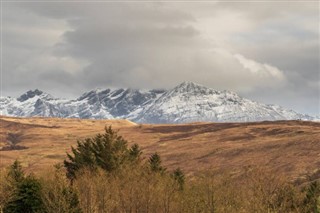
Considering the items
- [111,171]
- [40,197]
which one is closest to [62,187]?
[40,197]

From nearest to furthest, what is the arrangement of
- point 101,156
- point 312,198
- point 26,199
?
point 26,199
point 312,198
point 101,156

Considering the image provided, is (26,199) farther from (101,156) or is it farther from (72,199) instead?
(101,156)

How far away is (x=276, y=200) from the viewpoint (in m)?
83.9

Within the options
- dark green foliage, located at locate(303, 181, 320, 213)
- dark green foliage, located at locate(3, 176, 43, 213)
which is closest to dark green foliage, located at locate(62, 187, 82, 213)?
dark green foliage, located at locate(3, 176, 43, 213)

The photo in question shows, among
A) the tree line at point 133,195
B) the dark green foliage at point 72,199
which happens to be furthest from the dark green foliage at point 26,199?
the dark green foliage at point 72,199

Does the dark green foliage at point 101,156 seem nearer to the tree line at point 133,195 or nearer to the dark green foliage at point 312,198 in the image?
the tree line at point 133,195

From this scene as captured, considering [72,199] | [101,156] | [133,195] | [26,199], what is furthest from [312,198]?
[26,199]

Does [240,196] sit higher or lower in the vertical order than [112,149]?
lower

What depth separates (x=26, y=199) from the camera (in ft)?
248

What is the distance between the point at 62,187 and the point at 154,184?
53.7 ft

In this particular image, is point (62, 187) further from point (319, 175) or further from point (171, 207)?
point (319, 175)

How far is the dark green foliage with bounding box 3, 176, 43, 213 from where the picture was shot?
247ft

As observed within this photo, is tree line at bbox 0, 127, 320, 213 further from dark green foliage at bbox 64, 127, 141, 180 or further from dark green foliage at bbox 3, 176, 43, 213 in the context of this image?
dark green foliage at bbox 64, 127, 141, 180

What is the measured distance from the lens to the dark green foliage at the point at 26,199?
247 ft
